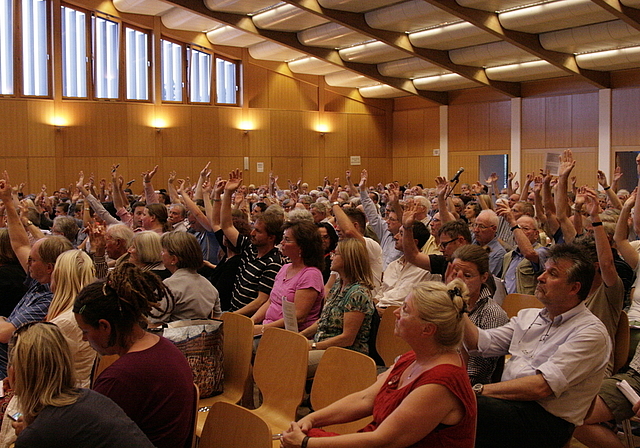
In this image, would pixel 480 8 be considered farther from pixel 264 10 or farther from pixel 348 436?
pixel 348 436

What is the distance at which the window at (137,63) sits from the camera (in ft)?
55.1

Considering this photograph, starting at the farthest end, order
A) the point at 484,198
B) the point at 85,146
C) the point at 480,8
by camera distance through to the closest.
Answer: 1. the point at 85,146
2. the point at 480,8
3. the point at 484,198

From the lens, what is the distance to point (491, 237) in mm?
5461

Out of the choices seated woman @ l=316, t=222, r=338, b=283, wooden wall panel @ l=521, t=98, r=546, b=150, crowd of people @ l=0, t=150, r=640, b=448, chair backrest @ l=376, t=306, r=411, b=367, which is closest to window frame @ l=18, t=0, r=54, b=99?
crowd of people @ l=0, t=150, r=640, b=448

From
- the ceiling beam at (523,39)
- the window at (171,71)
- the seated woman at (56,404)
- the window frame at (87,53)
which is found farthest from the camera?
the window at (171,71)

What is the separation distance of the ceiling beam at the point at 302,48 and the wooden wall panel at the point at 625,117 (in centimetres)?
544

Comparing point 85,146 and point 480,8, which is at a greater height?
point 480,8

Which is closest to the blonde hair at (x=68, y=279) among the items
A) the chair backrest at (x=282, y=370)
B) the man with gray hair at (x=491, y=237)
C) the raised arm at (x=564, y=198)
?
the chair backrest at (x=282, y=370)

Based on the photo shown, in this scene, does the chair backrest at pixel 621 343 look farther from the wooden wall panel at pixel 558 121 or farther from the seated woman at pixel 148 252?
the wooden wall panel at pixel 558 121

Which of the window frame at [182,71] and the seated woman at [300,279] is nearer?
the seated woman at [300,279]

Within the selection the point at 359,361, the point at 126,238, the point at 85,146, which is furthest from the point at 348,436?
the point at 85,146

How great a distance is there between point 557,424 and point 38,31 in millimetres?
15995

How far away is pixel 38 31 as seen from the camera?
51.1ft

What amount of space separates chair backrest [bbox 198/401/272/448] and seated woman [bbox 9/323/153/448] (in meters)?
0.42
